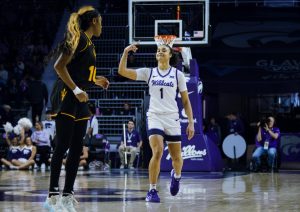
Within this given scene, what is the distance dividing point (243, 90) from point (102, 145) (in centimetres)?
640

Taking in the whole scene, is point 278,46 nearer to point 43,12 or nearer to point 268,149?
point 268,149

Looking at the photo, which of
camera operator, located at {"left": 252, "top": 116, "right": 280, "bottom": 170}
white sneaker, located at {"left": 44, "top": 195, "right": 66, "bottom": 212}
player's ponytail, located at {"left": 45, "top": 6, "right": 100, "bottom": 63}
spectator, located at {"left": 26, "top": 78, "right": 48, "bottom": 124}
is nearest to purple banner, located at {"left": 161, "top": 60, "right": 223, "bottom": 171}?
camera operator, located at {"left": 252, "top": 116, "right": 280, "bottom": 170}

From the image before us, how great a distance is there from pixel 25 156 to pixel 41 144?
774 mm

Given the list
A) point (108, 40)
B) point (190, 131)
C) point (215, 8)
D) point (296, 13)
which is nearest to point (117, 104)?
point (108, 40)

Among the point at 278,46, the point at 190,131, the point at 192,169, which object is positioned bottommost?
the point at 192,169

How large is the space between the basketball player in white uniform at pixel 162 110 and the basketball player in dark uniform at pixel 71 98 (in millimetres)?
1959

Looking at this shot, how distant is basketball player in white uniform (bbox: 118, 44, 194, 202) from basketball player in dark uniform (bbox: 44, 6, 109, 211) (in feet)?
6.43

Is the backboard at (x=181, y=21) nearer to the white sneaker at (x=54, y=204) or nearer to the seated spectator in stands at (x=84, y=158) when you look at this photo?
the seated spectator in stands at (x=84, y=158)

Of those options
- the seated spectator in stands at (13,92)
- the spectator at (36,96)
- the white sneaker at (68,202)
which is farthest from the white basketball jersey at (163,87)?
the seated spectator in stands at (13,92)

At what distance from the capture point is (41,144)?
21734 millimetres

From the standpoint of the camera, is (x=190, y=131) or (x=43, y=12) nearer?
(x=190, y=131)

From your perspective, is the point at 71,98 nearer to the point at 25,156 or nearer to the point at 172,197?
the point at 172,197

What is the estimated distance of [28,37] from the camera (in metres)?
28.3

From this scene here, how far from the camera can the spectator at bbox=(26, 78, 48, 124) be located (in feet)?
80.1
